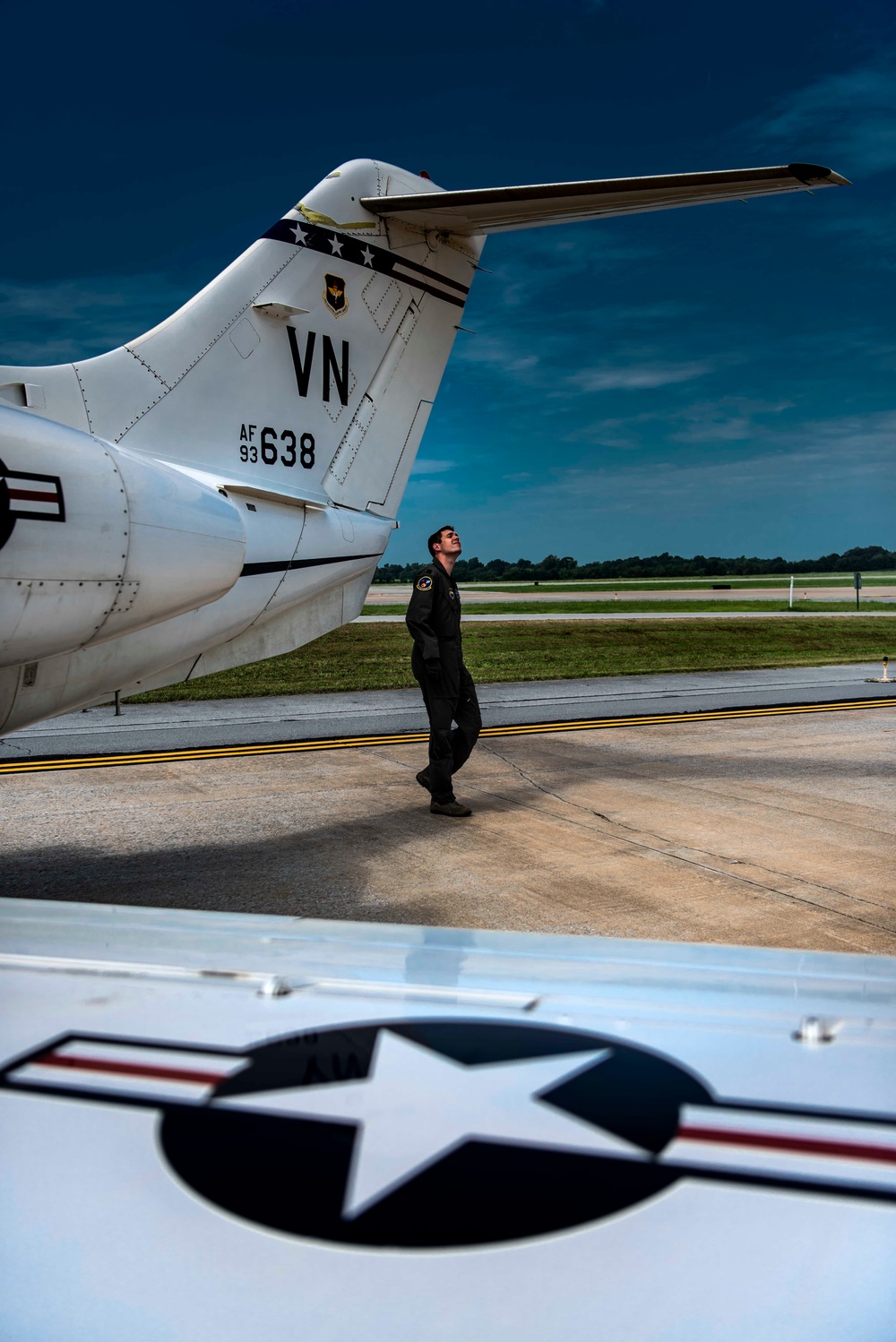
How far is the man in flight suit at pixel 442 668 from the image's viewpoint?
7.29m

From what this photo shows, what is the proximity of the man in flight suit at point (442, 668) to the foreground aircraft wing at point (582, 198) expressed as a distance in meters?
2.24

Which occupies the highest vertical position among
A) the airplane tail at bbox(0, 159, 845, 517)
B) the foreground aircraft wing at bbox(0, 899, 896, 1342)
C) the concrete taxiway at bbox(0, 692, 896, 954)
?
the airplane tail at bbox(0, 159, 845, 517)

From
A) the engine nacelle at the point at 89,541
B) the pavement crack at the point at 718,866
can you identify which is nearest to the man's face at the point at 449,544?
the pavement crack at the point at 718,866

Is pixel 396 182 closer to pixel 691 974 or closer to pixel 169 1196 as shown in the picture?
pixel 691 974

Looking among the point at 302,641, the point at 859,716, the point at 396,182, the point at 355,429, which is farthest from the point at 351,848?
the point at 859,716

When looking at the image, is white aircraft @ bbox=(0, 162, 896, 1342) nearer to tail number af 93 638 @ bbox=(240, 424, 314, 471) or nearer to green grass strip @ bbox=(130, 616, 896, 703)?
tail number af 93 638 @ bbox=(240, 424, 314, 471)

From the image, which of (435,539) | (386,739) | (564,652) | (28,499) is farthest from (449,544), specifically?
(564,652)

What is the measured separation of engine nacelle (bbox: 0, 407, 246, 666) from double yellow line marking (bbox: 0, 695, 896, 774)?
5.38m

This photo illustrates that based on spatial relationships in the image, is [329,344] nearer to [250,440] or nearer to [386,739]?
[250,440]

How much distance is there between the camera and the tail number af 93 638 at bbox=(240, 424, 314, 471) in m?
5.63

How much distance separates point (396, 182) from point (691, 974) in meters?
5.38

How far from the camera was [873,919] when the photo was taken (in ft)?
17.7

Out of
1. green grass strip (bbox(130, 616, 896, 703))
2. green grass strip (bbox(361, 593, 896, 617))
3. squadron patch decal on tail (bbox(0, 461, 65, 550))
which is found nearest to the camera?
squadron patch decal on tail (bbox(0, 461, 65, 550))

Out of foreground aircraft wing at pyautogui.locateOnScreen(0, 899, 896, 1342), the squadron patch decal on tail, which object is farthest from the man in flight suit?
foreground aircraft wing at pyautogui.locateOnScreen(0, 899, 896, 1342)
